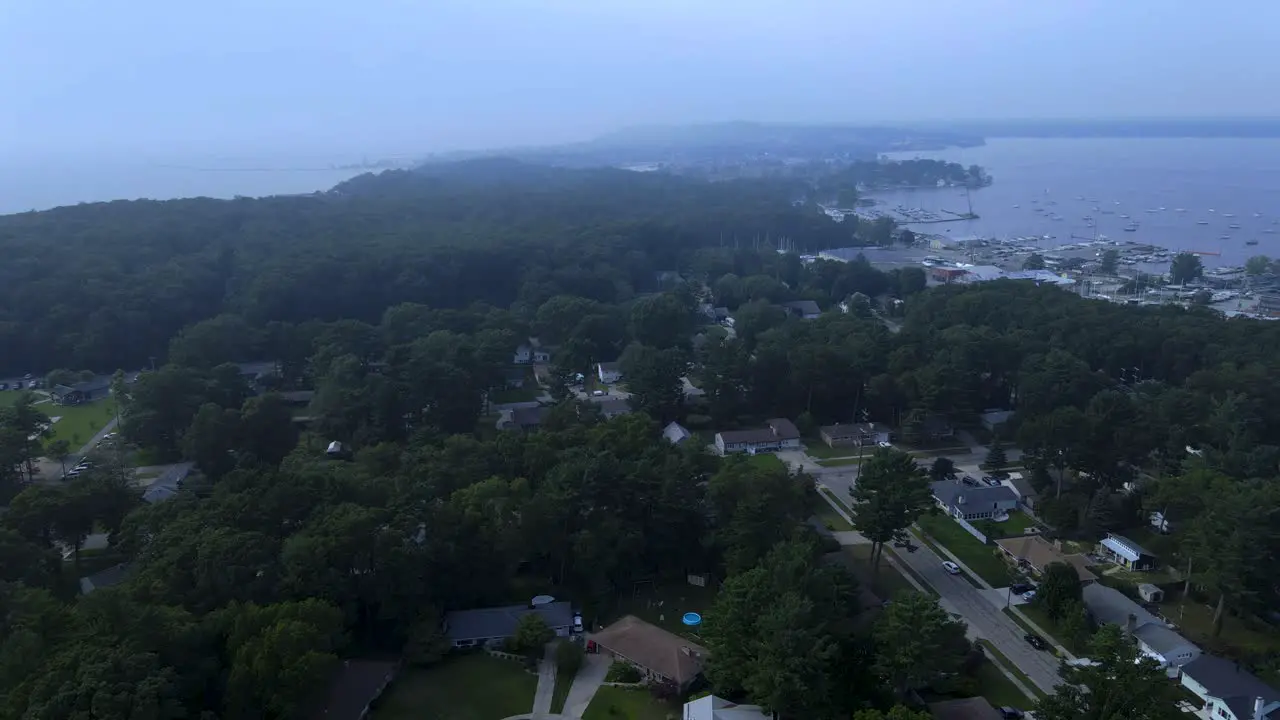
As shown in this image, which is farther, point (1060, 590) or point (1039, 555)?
point (1039, 555)

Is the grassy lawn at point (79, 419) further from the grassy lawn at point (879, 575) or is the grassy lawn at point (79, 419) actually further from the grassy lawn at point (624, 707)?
the grassy lawn at point (879, 575)

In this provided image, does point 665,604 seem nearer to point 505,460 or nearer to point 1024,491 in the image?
point 505,460

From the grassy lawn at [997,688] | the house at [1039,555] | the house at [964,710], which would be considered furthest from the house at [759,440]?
the house at [964,710]

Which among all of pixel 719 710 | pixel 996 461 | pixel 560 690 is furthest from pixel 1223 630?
pixel 560 690

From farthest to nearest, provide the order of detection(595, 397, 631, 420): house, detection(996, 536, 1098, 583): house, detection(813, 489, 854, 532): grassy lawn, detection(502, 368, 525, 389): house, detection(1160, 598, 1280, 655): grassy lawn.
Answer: detection(502, 368, 525, 389): house
detection(595, 397, 631, 420): house
detection(813, 489, 854, 532): grassy lawn
detection(996, 536, 1098, 583): house
detection(1160, 598, 1280, 655): grassy lawn

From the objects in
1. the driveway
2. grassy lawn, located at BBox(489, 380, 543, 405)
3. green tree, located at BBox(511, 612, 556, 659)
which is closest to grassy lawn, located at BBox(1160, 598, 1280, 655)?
the driveway

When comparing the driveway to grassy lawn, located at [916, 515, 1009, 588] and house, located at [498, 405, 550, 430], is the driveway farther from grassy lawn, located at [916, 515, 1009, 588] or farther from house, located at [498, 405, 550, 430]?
house, located at [498, 405, 550, 430]
